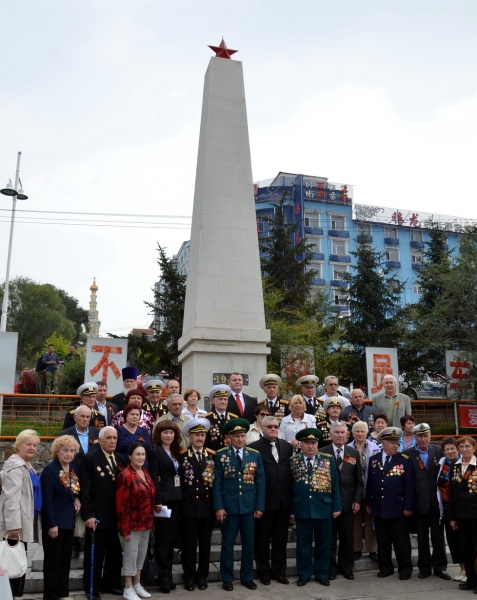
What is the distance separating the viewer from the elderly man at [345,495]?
6105mm

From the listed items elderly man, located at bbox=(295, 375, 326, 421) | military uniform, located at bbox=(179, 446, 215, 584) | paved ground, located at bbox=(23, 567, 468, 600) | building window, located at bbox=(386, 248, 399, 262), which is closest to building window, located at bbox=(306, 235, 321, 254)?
building window, located at bbox=(386, 248, 399, 262)

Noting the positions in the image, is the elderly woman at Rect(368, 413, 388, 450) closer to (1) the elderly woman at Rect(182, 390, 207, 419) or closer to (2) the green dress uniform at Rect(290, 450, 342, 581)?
(2) the green dress uniform at Rect(290, 450, 342, 581)

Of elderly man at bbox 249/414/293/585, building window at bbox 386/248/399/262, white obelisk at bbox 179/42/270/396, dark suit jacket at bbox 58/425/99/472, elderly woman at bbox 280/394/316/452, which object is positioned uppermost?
building window at bbox 386/248/399/262

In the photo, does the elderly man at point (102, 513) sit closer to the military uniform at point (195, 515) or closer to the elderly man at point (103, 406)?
the military uniform at point (195, 515)

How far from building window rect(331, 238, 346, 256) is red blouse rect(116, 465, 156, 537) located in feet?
134

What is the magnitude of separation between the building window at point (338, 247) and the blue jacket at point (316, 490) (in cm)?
3970

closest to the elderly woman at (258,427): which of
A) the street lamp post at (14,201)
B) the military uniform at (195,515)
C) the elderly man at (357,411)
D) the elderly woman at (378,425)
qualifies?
→ the military uniform at (195,515)

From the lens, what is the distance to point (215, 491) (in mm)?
5695

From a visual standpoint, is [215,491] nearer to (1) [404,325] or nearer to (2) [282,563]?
(2) [282,563]

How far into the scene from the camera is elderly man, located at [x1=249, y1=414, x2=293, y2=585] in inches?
230

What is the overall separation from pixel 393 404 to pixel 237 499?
3.48 metres

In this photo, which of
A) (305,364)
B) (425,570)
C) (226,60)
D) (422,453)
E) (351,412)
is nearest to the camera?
(425,570)

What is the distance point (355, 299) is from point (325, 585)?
1742cm

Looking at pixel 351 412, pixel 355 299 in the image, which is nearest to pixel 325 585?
pixel 351 412
